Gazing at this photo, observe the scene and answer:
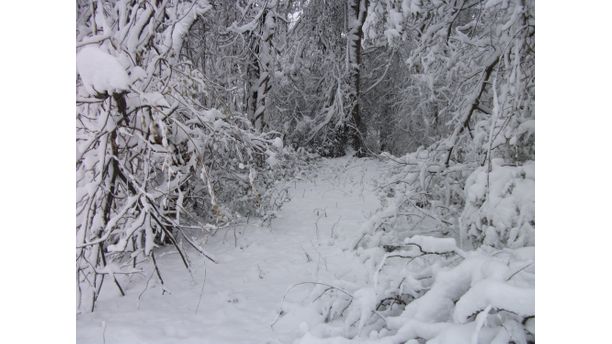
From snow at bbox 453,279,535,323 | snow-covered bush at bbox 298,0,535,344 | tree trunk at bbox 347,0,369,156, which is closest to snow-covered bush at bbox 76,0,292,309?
snow-covered bush at bbox 298,0,535,344

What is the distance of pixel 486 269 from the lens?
1.89 m

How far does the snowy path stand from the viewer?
235 centimetres

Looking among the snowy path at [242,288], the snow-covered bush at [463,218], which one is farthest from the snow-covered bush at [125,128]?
the snow-covered bush at [463,218]

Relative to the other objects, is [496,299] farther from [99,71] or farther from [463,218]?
[99,71]

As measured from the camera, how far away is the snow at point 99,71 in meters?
2.15

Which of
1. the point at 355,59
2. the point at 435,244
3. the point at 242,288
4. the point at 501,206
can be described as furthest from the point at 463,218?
the point at 355,59

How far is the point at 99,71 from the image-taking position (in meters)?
2.19

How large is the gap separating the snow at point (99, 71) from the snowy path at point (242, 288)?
150cm

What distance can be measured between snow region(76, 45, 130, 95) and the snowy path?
4.93ft

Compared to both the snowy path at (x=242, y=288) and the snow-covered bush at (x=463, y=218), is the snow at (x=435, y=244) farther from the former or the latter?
the snowy path at (x=242, y=288)
